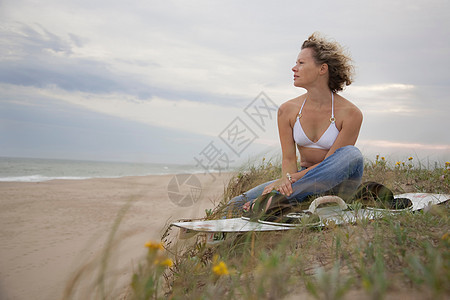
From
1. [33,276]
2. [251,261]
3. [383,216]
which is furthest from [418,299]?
[33,276]

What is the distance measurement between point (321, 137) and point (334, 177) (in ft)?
1.79

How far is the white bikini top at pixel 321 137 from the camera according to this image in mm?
3329

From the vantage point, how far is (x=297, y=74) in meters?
3.47

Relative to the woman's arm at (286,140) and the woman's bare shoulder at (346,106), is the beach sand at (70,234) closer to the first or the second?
the woman's arm at (286,140)

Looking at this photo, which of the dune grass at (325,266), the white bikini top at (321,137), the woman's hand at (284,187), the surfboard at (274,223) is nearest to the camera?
the dune grass at (325,266)

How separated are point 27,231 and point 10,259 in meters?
1.32

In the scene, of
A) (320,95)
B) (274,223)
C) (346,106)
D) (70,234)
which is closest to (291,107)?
(320,95)

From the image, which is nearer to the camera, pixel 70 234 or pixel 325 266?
pixel 325 266

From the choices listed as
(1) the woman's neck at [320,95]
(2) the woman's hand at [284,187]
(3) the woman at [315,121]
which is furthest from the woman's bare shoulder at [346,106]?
(2) the woman's hand at [284,187]

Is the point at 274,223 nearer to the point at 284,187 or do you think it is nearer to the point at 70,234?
the point at 284,187

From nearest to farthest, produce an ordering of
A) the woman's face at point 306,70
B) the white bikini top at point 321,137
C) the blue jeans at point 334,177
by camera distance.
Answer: the blue jeans at point 334,177 → the white bikini top at point 321,137 → the woman's face at point 306,70

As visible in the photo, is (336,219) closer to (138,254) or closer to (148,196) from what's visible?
(138,254)

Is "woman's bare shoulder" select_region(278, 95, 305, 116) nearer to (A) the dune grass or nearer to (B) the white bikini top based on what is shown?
(B) the white bikini top

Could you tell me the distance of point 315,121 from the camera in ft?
11.4
